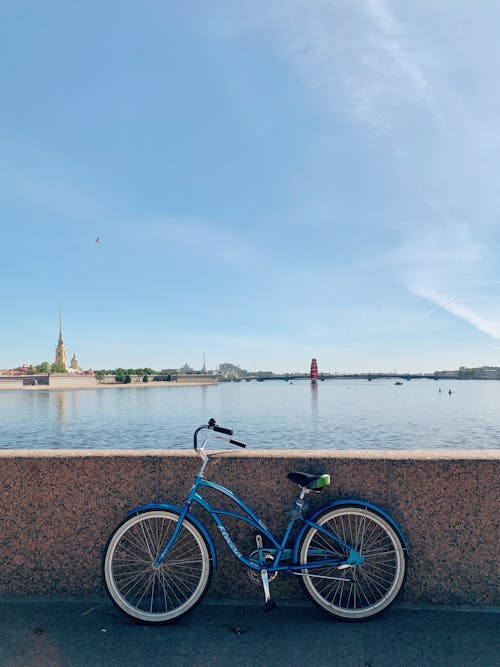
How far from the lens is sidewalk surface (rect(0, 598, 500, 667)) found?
339 centimetres

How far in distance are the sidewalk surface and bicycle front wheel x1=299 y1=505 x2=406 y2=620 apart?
0.17 metres

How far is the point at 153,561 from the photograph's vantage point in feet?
13.5

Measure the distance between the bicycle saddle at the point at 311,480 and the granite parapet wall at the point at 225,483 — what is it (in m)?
0.27

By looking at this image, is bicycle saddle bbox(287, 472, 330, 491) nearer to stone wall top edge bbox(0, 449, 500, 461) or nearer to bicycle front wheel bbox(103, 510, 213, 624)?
stone wall top edge bbox(0, 449, 500, 461)

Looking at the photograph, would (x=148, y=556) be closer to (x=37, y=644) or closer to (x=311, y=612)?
(x=37, y=644)

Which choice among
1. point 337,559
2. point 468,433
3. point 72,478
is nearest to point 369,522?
point 337,559

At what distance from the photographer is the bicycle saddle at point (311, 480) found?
3.97m

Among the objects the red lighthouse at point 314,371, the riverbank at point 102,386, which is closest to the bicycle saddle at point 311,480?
the riverbank at point 102,386

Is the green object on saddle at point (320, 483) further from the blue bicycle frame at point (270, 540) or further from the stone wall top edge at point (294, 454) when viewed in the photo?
the stone wall top edge at point (294, 454)

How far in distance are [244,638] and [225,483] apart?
3.57 ft

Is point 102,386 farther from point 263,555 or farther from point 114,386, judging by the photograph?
point 263,555

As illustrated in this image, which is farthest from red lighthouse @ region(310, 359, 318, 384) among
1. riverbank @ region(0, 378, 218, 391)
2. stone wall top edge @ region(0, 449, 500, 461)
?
stone wall top edge @ region(0, 449, 500, 461)

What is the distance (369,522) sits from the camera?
4.17m

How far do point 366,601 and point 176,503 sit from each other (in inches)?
62.9
